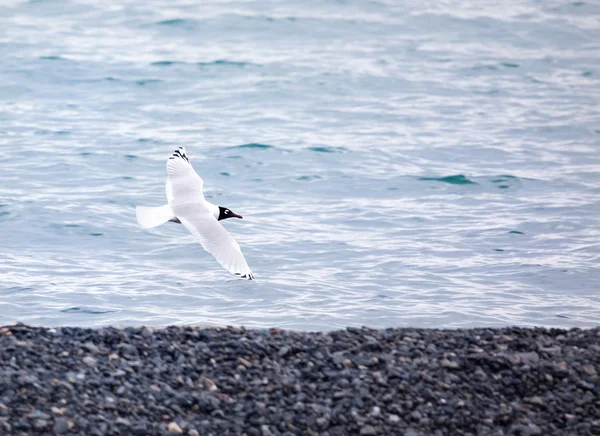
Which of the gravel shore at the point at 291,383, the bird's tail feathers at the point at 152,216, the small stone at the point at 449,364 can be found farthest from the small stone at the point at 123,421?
the bird's tail feathers at the point at 152,216

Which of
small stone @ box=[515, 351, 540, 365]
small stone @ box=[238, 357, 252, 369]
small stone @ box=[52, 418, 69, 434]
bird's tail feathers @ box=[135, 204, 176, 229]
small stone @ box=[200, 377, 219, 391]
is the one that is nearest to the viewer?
small stone @ box=[52, 418, 69, 434]

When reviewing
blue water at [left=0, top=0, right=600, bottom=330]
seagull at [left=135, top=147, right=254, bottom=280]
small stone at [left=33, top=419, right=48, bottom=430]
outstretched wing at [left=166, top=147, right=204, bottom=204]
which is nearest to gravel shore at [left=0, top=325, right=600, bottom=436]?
small stone at [left=33, top=419, right=48, bottom=430]

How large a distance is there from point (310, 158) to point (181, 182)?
6343mm

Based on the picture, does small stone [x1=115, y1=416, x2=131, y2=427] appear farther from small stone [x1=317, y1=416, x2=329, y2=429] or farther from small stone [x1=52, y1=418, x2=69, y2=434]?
small stone [x1=317, y1=416, x2=329, y2=429]

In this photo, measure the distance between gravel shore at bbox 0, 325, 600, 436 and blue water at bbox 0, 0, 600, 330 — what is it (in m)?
1.45

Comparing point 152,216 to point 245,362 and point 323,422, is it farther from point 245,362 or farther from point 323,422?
point 323,422

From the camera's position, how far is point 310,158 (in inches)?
582

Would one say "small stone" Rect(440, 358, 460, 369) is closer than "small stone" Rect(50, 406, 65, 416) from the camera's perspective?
No

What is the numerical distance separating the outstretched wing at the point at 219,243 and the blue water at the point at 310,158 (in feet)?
2.42

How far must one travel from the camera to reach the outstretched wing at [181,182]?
27.7 feet

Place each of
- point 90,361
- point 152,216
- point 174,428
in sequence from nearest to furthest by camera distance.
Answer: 1. point 174,428
2. point 90,361
3. point 152,216

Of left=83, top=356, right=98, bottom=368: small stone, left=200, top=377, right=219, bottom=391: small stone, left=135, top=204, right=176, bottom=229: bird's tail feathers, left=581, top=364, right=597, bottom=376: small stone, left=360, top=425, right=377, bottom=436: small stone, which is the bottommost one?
left=360, top=425, right=377, bottom=436: small stone

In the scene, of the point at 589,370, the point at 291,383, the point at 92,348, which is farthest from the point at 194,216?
the point at 589,370

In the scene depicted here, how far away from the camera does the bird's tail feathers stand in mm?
7947
